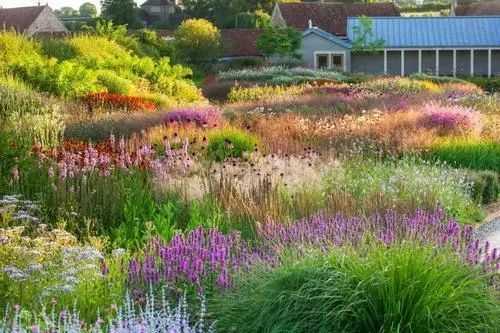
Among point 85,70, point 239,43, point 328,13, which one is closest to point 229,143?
point 85,70

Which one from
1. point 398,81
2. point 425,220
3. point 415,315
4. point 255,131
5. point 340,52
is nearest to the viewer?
point 415,315

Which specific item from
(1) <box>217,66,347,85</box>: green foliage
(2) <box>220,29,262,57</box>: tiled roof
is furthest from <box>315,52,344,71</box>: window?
(1) <box>217,66,347,85</box>: green foliage

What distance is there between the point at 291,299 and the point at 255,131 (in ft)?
31.1

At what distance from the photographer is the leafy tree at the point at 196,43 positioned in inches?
1959

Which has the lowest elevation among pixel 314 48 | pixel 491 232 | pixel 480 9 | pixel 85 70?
pixel 491 232

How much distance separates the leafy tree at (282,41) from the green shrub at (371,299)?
44912 mm

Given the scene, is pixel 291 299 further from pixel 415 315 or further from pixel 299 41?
pixel 299 41

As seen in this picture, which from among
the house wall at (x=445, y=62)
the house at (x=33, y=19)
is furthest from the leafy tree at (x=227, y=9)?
the house wall at (x=445, y=62)

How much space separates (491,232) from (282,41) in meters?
40.9

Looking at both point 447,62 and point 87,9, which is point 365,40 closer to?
point 447,62

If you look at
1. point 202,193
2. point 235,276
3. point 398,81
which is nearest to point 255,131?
point 202,193

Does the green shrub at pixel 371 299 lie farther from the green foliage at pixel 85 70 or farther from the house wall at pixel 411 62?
the house wall at pixel 411 62

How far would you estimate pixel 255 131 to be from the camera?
45.7ft

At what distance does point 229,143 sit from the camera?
11883mm
